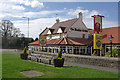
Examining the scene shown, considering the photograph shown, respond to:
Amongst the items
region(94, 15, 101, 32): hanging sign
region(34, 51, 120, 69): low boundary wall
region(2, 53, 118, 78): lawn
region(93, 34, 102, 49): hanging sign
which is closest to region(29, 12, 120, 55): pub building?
region(93, 34, 102, 49): hanging sign

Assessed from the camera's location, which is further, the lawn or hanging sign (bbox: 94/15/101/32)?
hanging sign (bbox: 94/15/101/32)

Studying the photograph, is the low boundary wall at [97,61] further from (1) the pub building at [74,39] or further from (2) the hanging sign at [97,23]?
(1) the pub building at [74,39]

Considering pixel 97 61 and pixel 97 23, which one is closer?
pixel 97 61

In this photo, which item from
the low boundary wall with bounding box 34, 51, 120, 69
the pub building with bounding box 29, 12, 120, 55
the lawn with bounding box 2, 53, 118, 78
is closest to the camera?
the lawn with bounding box 2, 53, 118, 78

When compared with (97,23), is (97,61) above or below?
below

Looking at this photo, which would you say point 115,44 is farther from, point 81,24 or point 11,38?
point 11,38

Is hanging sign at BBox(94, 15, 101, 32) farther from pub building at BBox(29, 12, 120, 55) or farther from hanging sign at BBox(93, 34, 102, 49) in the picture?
pub building at BBox(29, 12, 120, 55)

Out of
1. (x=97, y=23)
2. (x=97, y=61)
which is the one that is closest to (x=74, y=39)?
(x=97, y=23)

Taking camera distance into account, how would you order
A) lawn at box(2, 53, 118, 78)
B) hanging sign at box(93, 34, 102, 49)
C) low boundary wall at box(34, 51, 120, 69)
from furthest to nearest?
hanging sign at box(93, 34, 102, 49)
low boundary wall at box(34, 51, 120, 69)
lawn at box(2, 53, 118, 78)

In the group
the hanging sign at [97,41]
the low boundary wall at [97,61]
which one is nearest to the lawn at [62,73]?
the low boundary wall at [97,61]

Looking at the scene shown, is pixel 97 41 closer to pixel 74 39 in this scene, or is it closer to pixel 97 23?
pixel 97 23

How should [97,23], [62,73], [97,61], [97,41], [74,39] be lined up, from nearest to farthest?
1. [62,73]
2. [97,61]
3. [97,41]
4. [97,23]
5. [74,39]

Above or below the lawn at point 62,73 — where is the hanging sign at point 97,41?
above

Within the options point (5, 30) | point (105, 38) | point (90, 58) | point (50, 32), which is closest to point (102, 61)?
point (90, 58)
